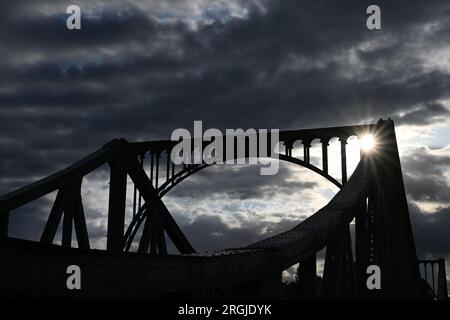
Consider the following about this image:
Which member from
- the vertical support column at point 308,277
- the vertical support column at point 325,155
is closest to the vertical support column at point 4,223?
the vertical support column at point 308,277

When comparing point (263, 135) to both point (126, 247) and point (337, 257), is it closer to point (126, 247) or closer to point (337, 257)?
point (126, 247)

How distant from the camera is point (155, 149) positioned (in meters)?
27.2

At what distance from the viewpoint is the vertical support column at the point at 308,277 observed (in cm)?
1013

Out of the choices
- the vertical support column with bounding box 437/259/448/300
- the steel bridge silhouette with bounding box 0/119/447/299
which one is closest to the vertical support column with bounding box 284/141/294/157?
the steel bridge silhouette with bounding box 0/119/447/299

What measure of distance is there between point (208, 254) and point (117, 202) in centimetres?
1934

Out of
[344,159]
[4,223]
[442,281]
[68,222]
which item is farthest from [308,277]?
[442,281]

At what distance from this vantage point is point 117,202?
86.7 feet

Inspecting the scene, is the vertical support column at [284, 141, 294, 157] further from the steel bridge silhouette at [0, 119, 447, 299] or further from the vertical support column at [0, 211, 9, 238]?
the vertical support column at [0, 211, 9, 238]

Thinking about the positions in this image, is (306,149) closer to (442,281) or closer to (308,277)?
(308,277)

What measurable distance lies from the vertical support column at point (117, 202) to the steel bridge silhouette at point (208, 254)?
44 millimetres

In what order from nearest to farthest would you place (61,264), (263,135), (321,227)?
(61,264) → (321,227) → (263,135)
